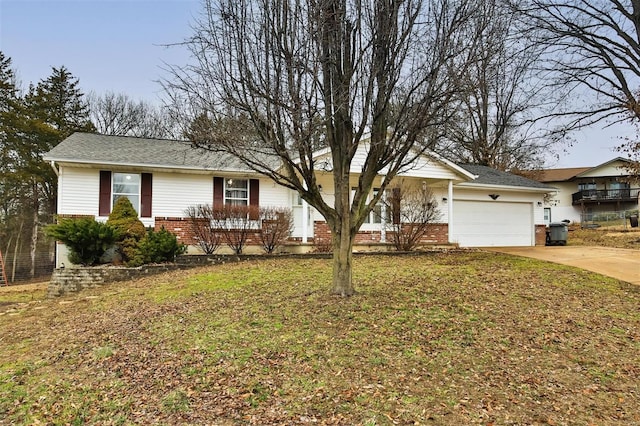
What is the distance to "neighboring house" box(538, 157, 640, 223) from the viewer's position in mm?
37188

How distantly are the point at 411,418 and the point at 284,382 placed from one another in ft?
4.15

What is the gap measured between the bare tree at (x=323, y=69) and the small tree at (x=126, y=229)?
273 inches

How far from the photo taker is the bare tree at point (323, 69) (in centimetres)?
515

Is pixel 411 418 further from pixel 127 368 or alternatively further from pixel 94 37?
pixel 94 37

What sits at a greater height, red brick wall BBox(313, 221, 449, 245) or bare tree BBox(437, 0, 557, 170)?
bare tree BBox(437, 0, 557, 170)

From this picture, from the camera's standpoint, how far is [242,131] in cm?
556

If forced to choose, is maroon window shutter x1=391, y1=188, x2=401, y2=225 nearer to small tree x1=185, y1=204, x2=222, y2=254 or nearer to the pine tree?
small tree x1=185, y1=204, x2=222, y2=254

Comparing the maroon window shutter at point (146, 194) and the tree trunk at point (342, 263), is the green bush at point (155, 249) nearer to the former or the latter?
the maroon window shutter at point (146, 194)

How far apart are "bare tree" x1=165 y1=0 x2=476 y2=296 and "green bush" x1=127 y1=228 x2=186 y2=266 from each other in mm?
6658

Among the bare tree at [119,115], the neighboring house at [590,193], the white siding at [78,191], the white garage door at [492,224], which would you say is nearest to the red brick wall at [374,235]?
the white garage door at [492,224]

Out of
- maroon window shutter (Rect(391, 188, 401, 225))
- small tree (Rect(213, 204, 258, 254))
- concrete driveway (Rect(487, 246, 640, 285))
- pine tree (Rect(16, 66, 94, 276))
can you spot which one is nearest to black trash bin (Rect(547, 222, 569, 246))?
concrete driveway (Rect(487, 246, 640, 285))

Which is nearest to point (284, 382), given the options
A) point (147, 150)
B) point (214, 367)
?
point (214, 367)

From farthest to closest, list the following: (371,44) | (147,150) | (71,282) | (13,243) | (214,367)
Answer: (13,243), (147,150), (71,282), (371,44), (214,367)

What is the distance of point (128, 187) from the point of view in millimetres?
→ 13789
